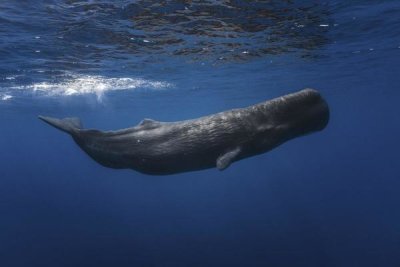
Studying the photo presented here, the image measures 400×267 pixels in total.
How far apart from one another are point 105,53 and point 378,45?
1614 cm

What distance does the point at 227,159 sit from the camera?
23.2 ft

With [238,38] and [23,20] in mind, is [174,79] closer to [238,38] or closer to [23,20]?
[238,38]

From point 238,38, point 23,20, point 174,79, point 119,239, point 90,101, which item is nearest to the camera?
point 23,20

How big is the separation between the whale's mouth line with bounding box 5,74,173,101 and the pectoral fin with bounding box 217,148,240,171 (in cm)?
2019

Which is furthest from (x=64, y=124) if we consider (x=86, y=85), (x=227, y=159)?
(x=86, y=85)

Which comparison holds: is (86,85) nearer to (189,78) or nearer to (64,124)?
(189,78)

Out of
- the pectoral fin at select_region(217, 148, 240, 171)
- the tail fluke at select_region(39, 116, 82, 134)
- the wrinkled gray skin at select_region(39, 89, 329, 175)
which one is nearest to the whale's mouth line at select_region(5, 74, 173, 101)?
the tail fluke at select_region(39, 116, 82, 134)

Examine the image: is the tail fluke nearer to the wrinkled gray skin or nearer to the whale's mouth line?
the wrinkled gray skin

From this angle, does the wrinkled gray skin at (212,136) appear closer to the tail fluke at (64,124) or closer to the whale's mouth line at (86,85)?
the tail fluke at (64,124)

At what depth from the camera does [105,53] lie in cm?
1964

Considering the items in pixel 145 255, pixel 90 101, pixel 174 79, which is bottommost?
pixel 145 255

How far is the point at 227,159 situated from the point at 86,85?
80.9 ft

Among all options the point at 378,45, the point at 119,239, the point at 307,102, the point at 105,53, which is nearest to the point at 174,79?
the point at 105,53

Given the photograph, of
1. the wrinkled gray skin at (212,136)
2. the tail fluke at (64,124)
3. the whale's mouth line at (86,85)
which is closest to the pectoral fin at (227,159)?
the wrinkled gray skin at (212,136)
